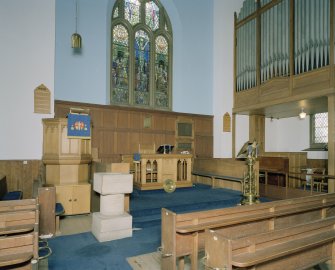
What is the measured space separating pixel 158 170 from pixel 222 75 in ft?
15.0

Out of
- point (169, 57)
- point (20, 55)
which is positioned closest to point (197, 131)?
point (169, 57)

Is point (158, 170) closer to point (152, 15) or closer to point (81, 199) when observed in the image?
point (81, 199)

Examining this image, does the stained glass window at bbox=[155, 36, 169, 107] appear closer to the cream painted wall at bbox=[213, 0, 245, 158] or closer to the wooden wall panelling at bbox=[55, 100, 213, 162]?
the wooden wall panelling at bbox=[55, 100, 213, 162]

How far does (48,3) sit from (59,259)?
594cm

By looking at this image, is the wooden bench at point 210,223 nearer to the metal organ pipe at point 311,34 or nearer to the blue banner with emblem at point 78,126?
the blue banner with emblem at point 78,126

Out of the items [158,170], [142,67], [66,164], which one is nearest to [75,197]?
[66,164]

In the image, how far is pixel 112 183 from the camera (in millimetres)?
4070

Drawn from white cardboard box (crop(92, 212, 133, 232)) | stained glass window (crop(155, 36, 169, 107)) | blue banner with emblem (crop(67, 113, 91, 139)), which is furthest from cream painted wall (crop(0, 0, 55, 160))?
stained glass window (crop(155, 36, 169, 107))

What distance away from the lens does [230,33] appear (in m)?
9.73

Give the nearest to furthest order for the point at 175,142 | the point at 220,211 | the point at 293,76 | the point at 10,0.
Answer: the point at 220,211 < the point at 10,0 < the point at 293,76 < the point at 175,142

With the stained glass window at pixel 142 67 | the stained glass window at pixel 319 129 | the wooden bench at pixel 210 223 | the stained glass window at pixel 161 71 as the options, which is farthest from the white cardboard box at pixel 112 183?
the stained glass window at pixel 319 129

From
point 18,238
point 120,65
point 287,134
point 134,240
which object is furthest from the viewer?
point 287,134

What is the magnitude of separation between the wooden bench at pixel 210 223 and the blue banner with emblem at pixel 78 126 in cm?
325

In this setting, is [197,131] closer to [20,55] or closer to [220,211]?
[20,55]
